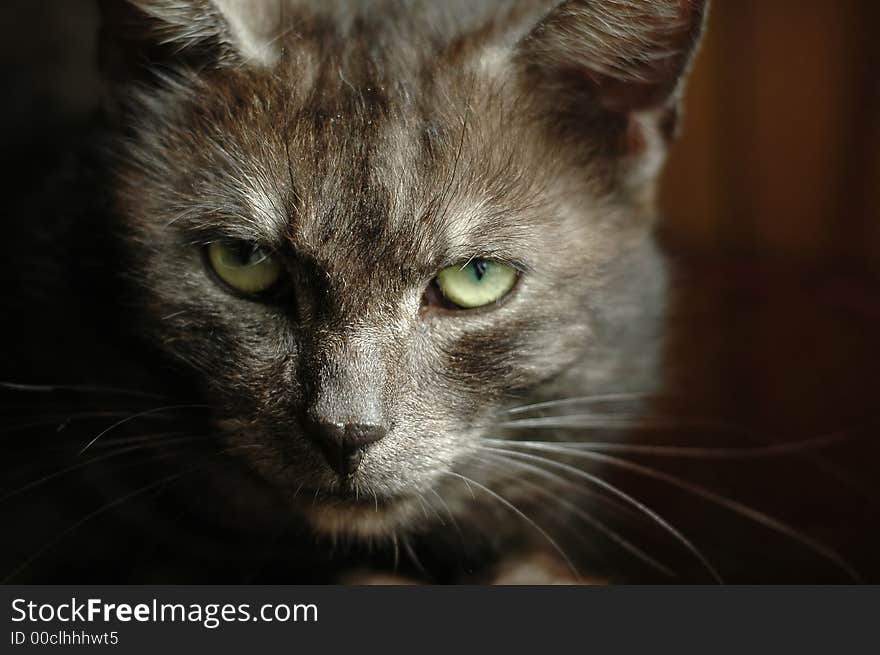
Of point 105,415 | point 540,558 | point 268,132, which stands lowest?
point 540,558

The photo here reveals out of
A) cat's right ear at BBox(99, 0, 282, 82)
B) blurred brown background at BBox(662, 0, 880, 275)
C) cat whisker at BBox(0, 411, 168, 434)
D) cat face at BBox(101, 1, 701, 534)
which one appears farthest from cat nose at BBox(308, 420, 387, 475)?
blurred brown background at BBox(662, 0, 880, 275)

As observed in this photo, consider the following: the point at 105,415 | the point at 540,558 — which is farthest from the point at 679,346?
the point at 105,415

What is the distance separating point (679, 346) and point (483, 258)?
69 centimetres

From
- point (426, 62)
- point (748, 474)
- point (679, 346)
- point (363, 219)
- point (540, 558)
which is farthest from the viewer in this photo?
point (679, 346)

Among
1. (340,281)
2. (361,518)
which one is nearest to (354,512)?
(361,518)

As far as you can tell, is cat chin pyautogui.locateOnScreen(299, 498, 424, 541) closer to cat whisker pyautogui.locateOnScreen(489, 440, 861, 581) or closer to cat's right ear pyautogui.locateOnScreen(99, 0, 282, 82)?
cat whisker pyautogui.locateOnScreen(489, 440, 861, 581)

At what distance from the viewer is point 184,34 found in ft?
3.32

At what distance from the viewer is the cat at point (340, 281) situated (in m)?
0.97

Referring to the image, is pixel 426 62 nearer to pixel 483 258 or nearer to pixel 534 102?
pixel 534 102

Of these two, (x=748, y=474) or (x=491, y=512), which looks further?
(x=748, y=474)

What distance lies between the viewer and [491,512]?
3.92ft

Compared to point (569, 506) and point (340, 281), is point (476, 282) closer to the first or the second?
point (340, 281)

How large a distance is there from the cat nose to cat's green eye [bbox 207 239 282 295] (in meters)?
0.17

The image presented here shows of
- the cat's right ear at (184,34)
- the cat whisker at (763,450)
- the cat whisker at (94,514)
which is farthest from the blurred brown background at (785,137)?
the cat whisker at (94,514)
